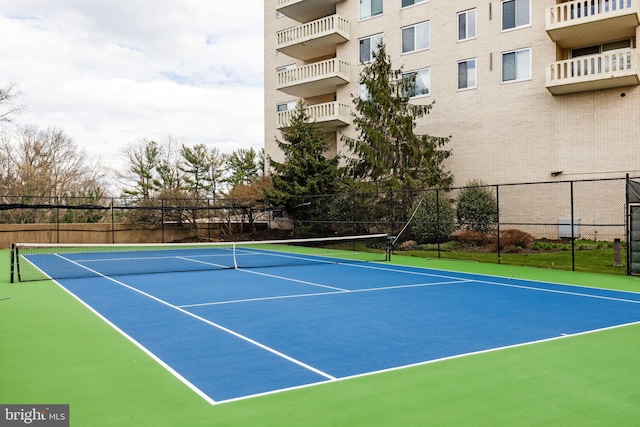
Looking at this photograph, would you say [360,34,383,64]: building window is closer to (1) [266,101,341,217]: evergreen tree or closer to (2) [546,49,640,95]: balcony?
(1) [266,101,341,217]: evergreen tree

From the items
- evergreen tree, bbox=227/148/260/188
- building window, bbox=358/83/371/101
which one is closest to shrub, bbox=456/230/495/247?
building window, bbox=358/83/371/101

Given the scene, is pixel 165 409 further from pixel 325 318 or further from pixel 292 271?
pixel 292 271

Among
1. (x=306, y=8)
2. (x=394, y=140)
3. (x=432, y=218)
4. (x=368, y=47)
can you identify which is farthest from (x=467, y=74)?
(x=306, y=8)

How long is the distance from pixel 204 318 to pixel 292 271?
25.9 ft

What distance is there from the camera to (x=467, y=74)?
91.8 ft

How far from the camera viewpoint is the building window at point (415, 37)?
29906 millimetres

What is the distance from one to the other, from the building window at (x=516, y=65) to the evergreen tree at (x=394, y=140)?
13.1ft

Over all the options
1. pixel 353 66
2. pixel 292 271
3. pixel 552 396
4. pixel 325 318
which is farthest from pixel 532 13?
pixel 552 396

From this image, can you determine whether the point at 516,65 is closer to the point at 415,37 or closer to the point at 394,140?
the point at 415,37

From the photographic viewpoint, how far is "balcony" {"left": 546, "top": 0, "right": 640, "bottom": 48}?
Result: 866 inches

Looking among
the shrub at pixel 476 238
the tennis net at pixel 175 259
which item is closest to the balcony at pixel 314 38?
the tennis net at pixel 175 259

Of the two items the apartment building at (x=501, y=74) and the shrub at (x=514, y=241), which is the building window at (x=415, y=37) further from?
the shrub at (x=514, y=241)

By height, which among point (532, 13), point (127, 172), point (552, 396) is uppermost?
point (532, 13)

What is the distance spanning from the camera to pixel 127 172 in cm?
5053
